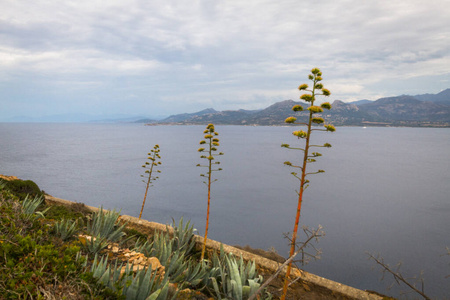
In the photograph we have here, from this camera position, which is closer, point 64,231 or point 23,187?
point 64,231

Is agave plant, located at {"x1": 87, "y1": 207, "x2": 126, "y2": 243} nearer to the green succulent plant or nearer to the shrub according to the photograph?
the green succulent plant

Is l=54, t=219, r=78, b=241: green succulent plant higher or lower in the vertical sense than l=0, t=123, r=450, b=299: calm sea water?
higher

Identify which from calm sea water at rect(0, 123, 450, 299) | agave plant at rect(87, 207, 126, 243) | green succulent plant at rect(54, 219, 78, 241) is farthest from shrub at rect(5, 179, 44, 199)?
green succulent plant at rect(54, 219, 78, 241)

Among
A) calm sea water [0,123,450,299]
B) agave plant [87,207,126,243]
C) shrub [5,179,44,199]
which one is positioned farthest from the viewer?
calm sea water [0,123,450,299]

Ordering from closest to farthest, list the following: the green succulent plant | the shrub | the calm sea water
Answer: the green succulent plant
the shrub
the calm sea water

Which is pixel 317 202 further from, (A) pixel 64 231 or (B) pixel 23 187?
(A) pixel 64 231

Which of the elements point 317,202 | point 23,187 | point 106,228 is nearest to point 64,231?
point 106,228

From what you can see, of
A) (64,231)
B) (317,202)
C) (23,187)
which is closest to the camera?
(64,231)

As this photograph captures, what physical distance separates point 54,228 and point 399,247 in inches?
1081

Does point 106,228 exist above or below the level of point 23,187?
below

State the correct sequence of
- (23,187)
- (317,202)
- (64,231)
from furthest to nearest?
(317,202) < (23,187) < (64,231)

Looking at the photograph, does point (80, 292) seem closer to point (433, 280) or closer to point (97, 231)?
point (97, 231)

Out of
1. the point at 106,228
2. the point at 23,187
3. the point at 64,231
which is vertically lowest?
the point at 106,228

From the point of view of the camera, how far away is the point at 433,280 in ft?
63.2
